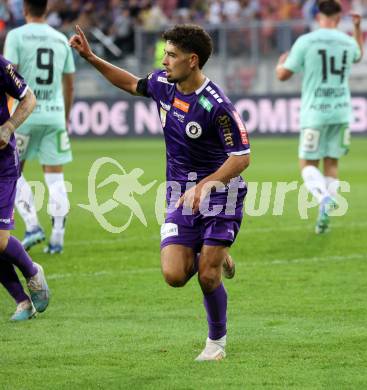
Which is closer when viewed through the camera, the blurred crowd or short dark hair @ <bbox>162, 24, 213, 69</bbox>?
short dark hair @ <bbox>162, 24, 213, 69</bbox>

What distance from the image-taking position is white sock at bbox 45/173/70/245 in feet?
34.5

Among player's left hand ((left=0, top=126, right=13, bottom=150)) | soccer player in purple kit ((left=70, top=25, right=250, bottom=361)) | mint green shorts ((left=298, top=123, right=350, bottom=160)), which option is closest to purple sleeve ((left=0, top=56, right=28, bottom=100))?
player's left hand ((left=0, top=126, right=13, bottom=150))

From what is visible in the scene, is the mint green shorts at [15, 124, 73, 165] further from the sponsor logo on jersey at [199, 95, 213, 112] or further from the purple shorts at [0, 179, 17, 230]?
the sponsor logo on jersey at [199, 95, 213, 112]

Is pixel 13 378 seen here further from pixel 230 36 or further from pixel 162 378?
pixel 230 36

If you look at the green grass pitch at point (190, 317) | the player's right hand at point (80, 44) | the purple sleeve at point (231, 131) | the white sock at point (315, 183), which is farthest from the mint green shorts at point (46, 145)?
the purple sleeve at point (231, 131)

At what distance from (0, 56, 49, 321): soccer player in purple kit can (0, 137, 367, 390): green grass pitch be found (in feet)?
0.54

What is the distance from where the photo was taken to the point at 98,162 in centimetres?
2030

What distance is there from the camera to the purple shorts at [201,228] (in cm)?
633

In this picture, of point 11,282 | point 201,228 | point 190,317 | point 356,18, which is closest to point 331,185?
point 356,18

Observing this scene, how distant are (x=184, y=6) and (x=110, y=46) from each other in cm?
292

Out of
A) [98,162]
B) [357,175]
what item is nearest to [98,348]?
[357,175]

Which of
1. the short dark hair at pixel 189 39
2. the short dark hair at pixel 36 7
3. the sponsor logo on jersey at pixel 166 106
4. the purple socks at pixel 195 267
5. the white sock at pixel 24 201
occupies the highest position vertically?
the short dark hair at pixel 189 39

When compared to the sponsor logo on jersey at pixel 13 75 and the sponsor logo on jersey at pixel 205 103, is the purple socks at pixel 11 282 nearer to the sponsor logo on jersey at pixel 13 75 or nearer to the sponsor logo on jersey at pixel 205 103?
the sponsor logo on jersey at pixel 13 75

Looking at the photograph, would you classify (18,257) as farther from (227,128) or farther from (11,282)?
(227,128)
